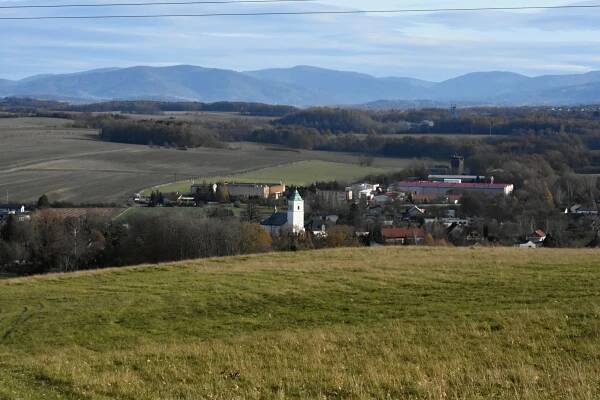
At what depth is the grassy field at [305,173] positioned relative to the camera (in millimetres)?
72000

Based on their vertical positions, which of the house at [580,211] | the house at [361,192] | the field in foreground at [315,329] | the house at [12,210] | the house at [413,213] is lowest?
the house at [413,213]

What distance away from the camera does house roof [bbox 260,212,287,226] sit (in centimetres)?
5075

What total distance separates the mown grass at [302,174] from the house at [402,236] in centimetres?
2305

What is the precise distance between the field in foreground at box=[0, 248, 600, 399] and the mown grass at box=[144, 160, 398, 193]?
45.9 meters

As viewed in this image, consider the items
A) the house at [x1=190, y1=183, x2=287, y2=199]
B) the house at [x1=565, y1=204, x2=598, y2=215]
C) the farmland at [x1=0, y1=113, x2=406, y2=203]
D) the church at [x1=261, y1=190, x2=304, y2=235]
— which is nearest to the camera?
the church at [x1=261, y1=190, x2=304, y2=235]

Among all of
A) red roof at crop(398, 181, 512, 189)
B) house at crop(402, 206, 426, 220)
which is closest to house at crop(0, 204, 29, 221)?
house at crop(402, 206, 426, 220)

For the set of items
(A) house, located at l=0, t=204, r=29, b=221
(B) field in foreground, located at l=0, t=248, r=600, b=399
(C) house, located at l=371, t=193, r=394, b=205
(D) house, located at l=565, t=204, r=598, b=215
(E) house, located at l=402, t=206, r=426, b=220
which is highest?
(B) field in foreground, located at l=0, t=248, r=600, b=399

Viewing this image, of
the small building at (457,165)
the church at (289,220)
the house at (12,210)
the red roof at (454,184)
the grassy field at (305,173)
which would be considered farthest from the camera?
the small building at (457,165)

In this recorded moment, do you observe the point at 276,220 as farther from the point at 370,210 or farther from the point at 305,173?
the point at 305,173

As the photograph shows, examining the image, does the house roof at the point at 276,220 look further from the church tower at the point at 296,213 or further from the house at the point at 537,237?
the house at the point at 537,237

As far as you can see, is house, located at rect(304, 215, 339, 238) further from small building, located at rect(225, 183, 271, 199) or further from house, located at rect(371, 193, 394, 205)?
small building, located at rect(225, 183, 271, 199)

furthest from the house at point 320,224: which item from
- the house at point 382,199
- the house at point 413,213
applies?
the house at point 382,199

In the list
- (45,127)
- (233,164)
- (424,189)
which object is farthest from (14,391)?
(45,127)

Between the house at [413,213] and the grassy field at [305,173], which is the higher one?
the grassy field at [305,173]
